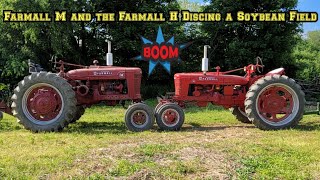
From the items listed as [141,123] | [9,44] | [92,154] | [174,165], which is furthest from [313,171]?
[9,44]

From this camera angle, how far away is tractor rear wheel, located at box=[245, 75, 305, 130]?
8930 millimetres

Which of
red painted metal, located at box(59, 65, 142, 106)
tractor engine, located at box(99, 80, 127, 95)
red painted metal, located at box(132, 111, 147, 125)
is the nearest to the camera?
red painted metal, located at box(132, 111, 147, 125)

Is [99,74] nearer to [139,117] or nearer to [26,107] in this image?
[139,117]

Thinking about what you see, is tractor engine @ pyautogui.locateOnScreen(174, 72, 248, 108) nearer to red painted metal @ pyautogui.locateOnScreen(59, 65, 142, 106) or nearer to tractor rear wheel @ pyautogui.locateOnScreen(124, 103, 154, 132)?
red painted metal @ pyautogui.locateOnScreen(59, 65, 142, 106)

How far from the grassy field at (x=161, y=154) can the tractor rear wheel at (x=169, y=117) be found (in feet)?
0.76

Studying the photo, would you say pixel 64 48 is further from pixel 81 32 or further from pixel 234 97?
pixel 234 97

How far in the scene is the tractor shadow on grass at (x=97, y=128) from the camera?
871 centimetres

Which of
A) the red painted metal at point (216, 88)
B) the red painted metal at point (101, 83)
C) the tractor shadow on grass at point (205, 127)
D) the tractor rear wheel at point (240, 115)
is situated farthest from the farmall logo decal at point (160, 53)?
the red painted metal at point (101, 83)

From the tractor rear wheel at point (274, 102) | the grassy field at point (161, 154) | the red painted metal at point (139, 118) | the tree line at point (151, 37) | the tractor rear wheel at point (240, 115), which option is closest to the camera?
the grassy field at point (161, 154)

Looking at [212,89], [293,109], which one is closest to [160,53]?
[212,89]

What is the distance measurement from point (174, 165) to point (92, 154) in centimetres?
Result: 134

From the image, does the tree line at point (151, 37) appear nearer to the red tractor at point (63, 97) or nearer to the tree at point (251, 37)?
the tree at point (251, 37)

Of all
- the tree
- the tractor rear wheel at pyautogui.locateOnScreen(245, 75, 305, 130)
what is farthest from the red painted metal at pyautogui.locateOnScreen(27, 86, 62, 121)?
the tree

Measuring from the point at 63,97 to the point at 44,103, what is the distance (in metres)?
0.47
